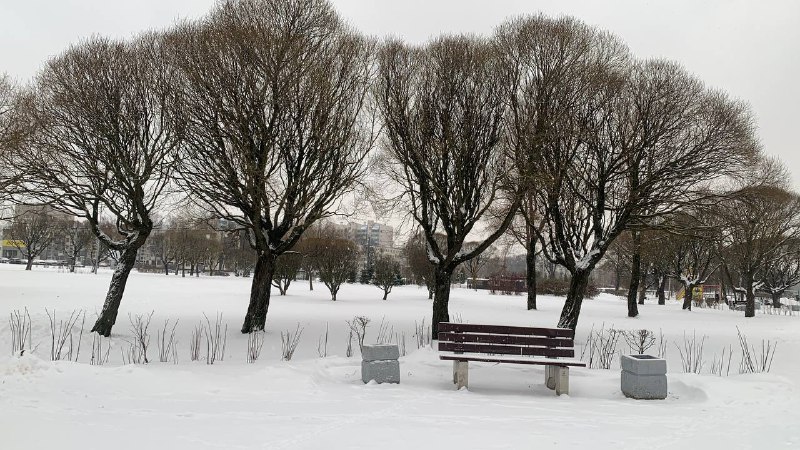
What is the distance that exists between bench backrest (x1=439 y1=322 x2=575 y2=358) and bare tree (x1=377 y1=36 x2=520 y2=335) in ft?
19.9

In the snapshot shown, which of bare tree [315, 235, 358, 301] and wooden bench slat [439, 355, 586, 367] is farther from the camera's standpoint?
bare tree [315, 235, 358, 301]

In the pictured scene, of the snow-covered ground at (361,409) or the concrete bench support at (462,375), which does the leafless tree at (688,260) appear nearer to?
the snow-covered ground at (361,409)

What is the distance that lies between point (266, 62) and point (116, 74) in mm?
4465

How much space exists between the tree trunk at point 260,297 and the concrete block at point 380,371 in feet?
23.9

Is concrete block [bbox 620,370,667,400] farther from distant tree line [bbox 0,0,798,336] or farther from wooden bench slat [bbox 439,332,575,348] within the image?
distant tree line [bbox 0,0,798,336]

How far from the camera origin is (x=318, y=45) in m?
13.7

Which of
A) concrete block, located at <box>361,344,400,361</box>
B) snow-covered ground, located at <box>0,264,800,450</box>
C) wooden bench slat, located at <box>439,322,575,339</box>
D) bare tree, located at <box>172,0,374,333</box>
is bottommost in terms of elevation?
snow-covered ground, located at <box>0,264,800,450</box>

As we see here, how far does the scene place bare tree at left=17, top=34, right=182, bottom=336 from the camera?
13.4 meters

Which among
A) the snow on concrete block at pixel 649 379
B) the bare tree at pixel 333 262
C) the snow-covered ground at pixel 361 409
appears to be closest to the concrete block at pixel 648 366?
the snow on concrete block at pixel 649 379

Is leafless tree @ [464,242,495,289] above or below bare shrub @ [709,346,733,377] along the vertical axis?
above

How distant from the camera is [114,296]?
46.5 ft

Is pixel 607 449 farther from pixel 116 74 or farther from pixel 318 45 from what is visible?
pixel 116 74

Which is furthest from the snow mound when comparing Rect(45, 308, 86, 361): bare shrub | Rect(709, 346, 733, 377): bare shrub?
Rect(709, 346, 733, 377): bare shrub

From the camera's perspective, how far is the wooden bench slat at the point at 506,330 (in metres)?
8.01
